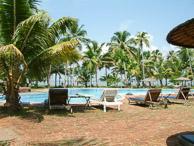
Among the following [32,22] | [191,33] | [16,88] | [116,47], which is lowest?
[16,88]

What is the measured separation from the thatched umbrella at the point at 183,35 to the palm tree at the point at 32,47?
3.63 meters

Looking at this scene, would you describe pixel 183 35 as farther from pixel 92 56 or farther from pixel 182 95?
pixel 92 56

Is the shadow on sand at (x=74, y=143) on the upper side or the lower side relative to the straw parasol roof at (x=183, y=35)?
lower

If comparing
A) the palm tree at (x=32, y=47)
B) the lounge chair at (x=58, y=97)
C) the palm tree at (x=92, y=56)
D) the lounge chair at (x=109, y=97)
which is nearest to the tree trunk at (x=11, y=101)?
the palm tree at (x=32, y=47)

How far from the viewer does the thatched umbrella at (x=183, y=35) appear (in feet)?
7.19

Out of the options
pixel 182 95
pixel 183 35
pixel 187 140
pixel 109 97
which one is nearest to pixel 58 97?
pixel 109 97

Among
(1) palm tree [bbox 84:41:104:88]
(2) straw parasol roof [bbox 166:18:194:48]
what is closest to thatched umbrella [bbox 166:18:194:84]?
(2) straw parasol roof [bbox 166:18:194:48]

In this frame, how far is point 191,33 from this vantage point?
2508 mm

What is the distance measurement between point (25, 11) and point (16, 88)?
3052mm

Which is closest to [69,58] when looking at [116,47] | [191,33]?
[191,33]

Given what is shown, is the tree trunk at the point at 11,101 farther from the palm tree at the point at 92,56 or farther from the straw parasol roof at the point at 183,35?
the palm tree at the point at 92,56

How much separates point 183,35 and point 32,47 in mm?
5835

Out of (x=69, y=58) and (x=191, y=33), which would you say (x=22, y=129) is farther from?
(x=191, y=33)

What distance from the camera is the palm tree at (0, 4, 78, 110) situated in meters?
5.62
